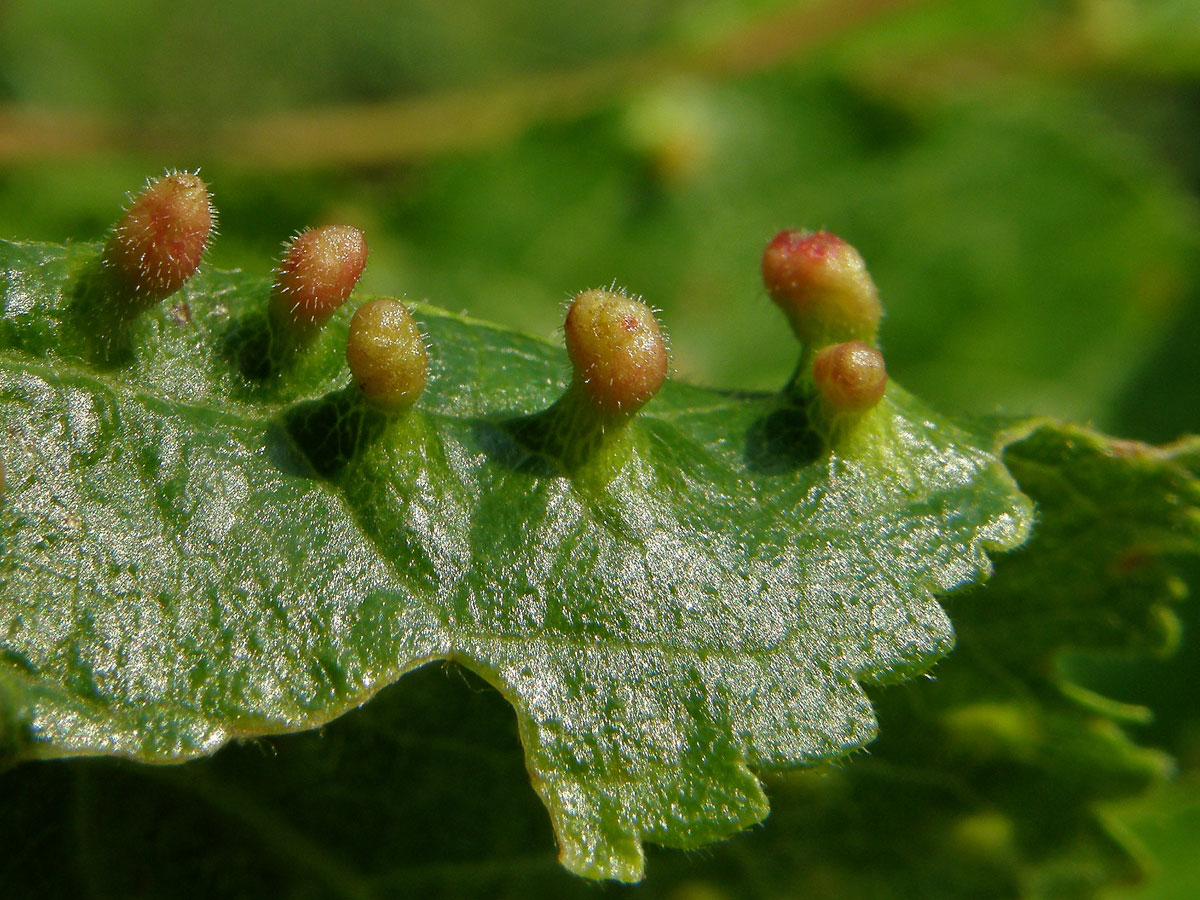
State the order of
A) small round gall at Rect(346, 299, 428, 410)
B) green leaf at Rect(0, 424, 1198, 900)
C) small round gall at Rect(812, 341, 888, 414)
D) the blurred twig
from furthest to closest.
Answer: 1. the blurred twig
2. green leaf at Rect(0, 424, 1198, 900)
3. small round gall at Rect(812, 341, 888, 414)
4. small round gall at Rect(346, 299, 428, 410)

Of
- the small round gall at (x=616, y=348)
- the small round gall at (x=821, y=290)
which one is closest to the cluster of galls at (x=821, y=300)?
the small round gall at (x=821, y=290)

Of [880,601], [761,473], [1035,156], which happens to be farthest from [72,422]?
[1035,156]

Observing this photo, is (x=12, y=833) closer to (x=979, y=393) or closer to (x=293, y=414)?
(x=293, y=414)

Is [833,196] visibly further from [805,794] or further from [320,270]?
[320,270]

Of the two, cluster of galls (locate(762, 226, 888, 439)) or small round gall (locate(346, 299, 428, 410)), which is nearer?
small round gall (locate(346, 299, 428, 410))

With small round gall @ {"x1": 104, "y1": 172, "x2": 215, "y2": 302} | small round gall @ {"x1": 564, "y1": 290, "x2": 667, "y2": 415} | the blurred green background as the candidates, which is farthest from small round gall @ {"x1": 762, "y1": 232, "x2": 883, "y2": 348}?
the blurred green background

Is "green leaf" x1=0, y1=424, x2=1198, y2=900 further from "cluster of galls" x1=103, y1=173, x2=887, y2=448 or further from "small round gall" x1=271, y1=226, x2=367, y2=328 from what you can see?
"small round gall" x1=271, y1=226, x2=367, y2=328

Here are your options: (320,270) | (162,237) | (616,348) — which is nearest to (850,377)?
(616,348)
